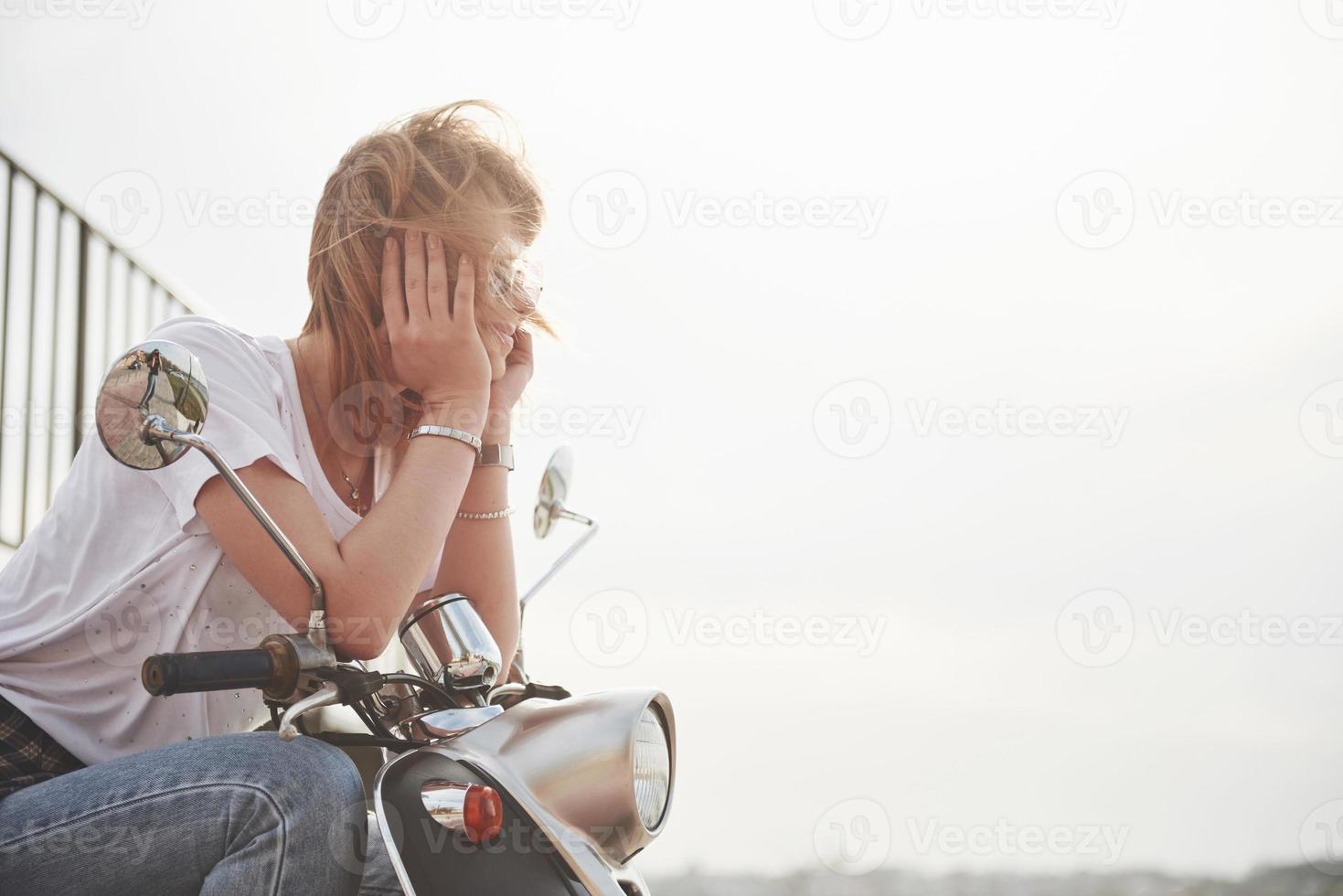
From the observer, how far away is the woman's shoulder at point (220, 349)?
4.05 ft

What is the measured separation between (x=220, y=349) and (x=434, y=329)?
26 cm

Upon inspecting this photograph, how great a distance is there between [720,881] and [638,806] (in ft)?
11.8

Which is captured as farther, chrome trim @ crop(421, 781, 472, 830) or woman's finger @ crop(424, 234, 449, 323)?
woman's finger @ crop(424, 234, 449, 323)

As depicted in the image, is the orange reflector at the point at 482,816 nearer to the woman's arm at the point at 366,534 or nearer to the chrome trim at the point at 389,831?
the chrome trim at the point at 389,831

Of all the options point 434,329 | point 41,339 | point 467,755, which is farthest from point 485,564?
point 41,339


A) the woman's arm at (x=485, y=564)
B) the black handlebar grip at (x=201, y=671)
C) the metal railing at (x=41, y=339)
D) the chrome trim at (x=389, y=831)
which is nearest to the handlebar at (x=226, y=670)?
the black handlebar grip at (x=201, y=671)

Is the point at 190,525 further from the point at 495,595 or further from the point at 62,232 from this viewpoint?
the point at 62,232

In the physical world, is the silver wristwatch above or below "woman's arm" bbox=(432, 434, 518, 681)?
above

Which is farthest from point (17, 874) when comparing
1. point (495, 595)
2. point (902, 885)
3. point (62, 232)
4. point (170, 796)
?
point (902, 885)

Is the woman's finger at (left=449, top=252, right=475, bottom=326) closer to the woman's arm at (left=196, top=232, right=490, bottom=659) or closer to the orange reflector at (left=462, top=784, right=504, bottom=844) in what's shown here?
the woman's arm at (left=196, top=232, right=490, bottom=659)

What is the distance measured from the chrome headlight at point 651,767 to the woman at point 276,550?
0.26 metres

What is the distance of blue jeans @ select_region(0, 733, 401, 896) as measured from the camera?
898 mm

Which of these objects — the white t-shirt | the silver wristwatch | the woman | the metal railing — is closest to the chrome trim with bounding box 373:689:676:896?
the woman

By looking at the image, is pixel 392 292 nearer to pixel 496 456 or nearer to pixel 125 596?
pixel 496 456
